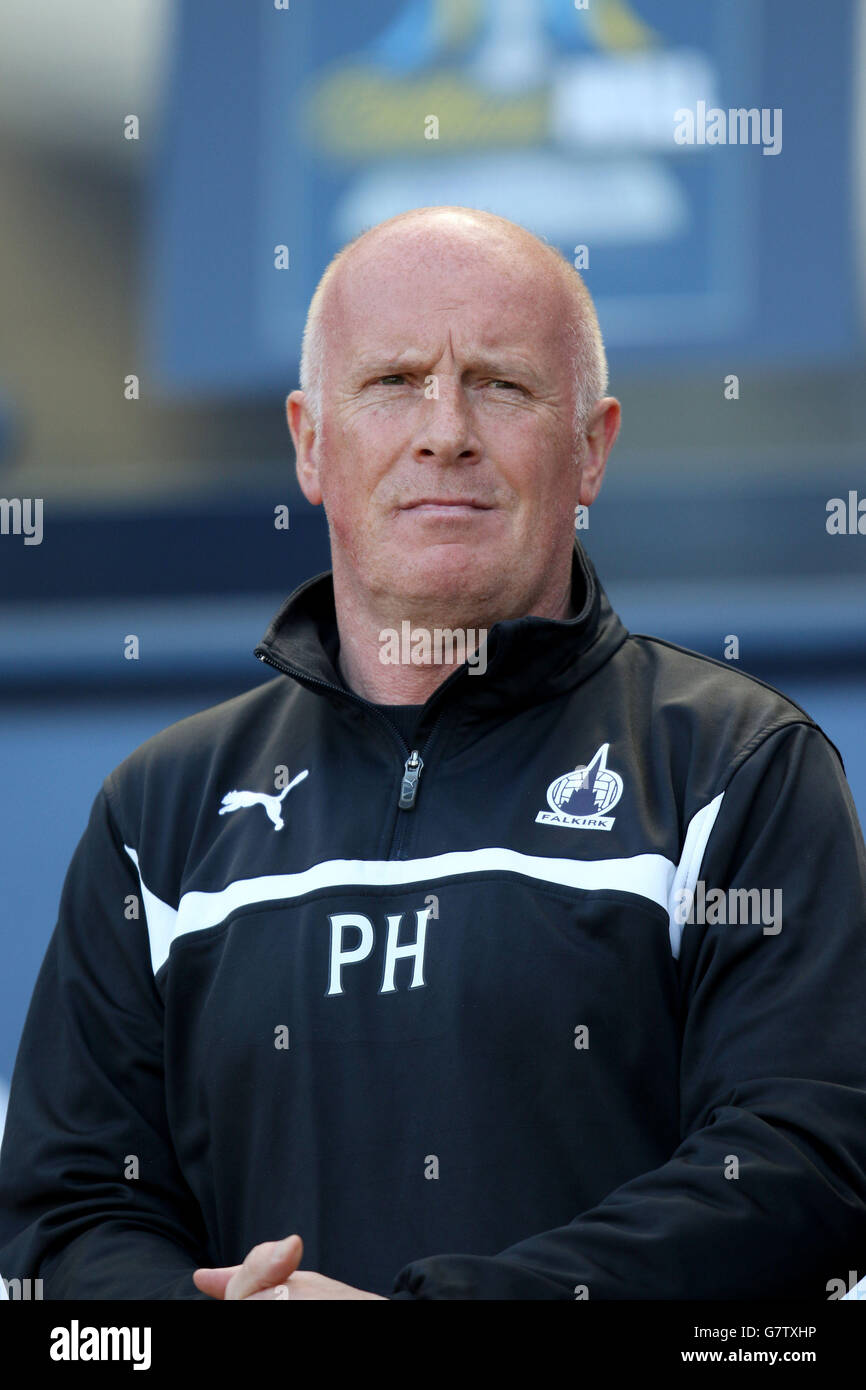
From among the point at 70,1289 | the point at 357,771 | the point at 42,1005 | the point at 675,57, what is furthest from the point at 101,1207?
the point at 675,57

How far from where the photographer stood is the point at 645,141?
330 cm

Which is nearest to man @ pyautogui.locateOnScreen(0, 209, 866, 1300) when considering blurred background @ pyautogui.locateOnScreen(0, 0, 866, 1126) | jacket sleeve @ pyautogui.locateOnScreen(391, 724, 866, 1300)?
jacket sleeve @ pyautogui.locateOnScreen(391, 724, 866, 1300)

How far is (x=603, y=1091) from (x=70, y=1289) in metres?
Answer: 0.41

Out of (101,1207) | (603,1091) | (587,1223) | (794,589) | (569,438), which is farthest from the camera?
(794,589)

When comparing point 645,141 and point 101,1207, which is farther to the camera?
point 645,141

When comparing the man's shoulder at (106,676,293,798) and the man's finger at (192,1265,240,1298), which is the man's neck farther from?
the man's finger at (192,1265,240,1298)

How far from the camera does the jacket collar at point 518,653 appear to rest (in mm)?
1483

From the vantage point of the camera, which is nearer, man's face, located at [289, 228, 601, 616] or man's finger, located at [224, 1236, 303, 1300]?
man's finger, located at [224, 1236, 303, 1300]

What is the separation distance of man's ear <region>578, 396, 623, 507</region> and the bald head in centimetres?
1

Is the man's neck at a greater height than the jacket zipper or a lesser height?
greater

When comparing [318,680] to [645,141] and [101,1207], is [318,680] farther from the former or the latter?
[645,141]

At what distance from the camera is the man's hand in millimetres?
1277

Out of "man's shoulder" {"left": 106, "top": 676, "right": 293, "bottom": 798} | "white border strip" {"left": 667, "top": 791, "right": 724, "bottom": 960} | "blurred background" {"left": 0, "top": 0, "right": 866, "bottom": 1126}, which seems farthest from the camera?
"blurred background" {"left": 0, "top": 0, "right": 866, "bottom": 1126}

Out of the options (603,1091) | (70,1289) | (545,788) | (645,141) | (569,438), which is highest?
(645,141)
